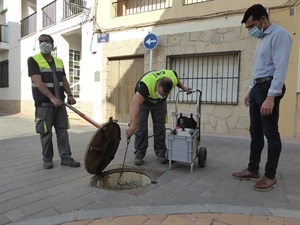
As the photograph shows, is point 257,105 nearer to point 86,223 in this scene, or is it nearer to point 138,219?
point 138,219

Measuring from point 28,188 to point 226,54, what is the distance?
5993 mm

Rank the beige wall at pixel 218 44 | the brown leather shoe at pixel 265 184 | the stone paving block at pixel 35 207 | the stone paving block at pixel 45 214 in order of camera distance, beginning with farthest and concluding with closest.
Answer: the beige wall at pixel 218 44
the brown leather shoe at pixel 265 184
the stone paving block at pixel 35 207
the stone paving block at pixel 45 214

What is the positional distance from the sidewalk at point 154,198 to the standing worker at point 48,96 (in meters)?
0.33

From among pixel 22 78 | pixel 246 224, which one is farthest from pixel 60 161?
pixel 22 78

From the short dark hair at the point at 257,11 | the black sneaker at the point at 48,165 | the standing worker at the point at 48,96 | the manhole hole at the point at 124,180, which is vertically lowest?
the manhole hole at the point at 124,180

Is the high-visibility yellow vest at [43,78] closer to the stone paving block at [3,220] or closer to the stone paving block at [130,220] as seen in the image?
the stone paving block at [3,220]

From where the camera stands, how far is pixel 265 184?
3078 mm

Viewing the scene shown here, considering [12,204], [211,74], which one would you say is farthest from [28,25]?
[12,204]

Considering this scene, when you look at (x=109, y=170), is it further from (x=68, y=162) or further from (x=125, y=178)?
(x=68, y=162)

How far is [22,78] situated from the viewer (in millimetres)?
13797

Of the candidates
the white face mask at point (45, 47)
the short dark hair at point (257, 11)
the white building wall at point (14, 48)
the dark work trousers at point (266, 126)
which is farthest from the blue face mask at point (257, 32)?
the white building wall at point (14, 48)

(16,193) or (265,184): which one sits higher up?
(265,184)

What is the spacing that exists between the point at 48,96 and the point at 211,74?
513 centimetres

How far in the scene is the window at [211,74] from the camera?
7.30 meters
